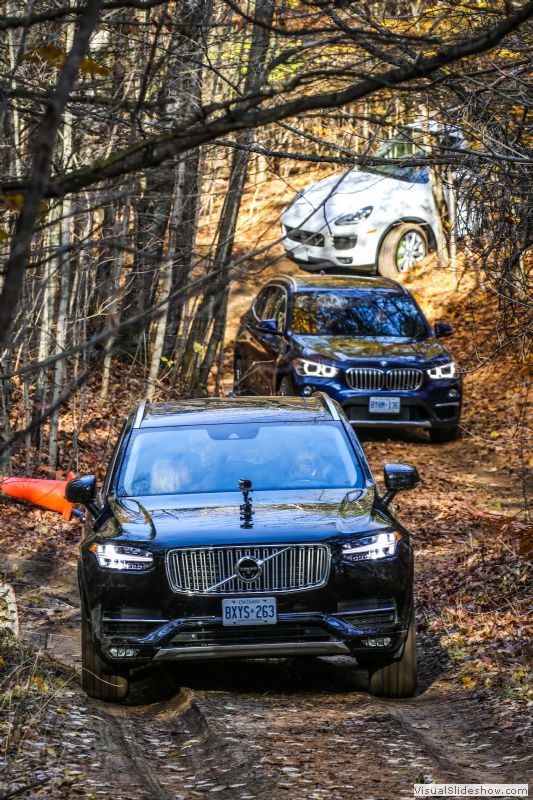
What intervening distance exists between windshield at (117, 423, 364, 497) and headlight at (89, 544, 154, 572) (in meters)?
0.76

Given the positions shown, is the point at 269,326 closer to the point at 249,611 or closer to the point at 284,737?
the point at 249,611

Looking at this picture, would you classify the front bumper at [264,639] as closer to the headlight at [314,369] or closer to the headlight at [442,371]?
the headlight at [314,369]

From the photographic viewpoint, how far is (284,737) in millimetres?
6453

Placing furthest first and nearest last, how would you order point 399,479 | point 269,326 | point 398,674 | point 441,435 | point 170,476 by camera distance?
1. point 441,435
2. point 269,326
3. point 170,476
4. point 399,479
5. point 398,674

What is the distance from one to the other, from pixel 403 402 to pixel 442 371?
0.70 m

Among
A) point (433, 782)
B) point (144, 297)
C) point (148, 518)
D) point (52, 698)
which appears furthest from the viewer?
point (144, 297)

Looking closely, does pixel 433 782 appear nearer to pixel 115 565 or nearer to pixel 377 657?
pixel 377 657

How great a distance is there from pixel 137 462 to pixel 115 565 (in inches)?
47.8

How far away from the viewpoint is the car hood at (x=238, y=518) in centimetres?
730

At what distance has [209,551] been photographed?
7258 mm

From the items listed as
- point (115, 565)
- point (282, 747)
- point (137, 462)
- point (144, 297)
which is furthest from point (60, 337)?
point (282, 747)

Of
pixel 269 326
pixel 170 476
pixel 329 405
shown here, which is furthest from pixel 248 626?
pixel 269 326

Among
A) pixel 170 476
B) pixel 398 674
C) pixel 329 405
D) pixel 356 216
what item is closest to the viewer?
pixel 398 674

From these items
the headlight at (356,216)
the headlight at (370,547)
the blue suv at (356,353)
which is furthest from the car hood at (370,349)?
the headlight at (370,547)
